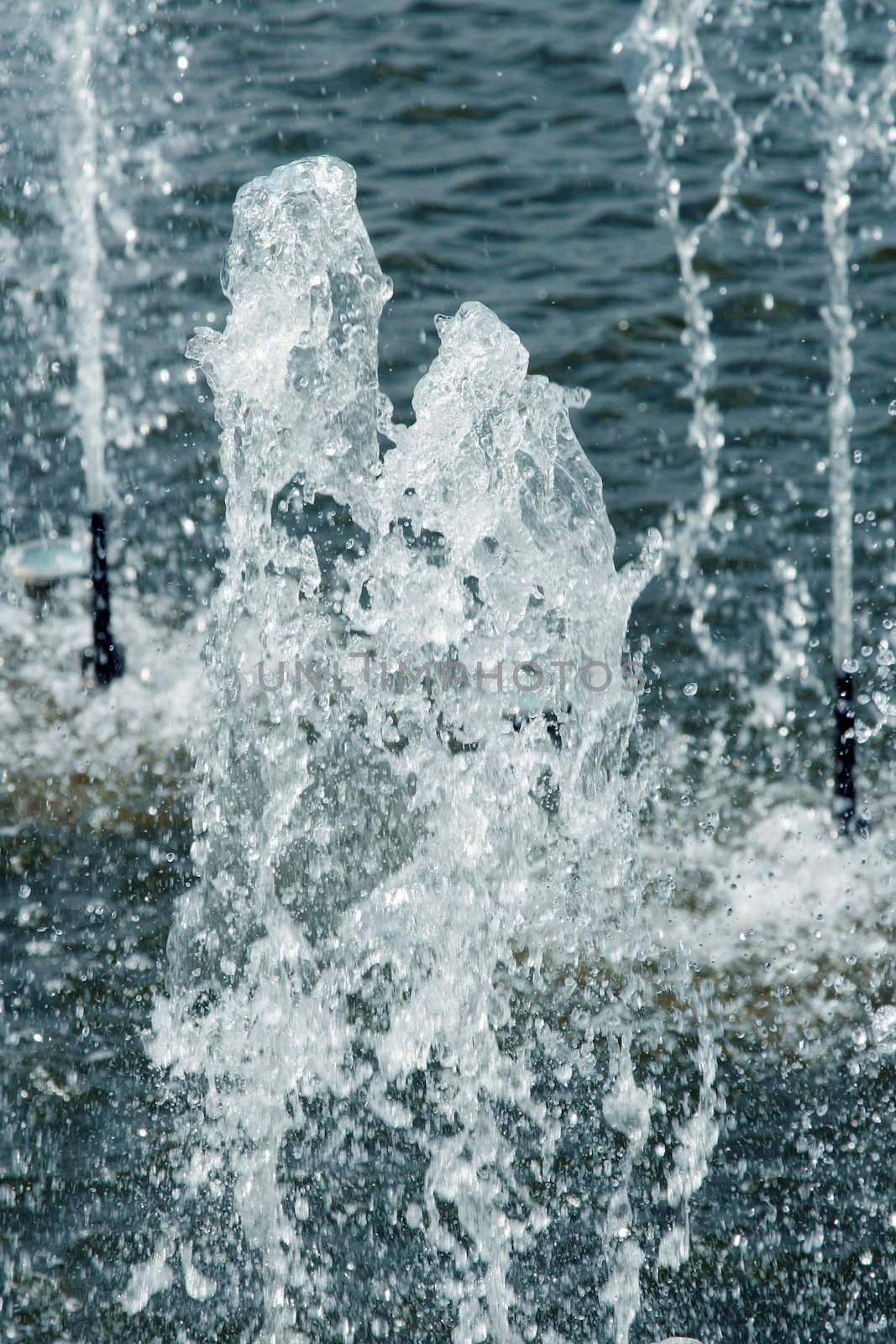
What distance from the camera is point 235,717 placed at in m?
5.25

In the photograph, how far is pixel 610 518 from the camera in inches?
258

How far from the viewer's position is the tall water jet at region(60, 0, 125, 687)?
17.9 ft

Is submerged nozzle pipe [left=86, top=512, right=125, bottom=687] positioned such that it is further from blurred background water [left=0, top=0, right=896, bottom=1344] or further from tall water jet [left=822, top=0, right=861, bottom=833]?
tall water jet [left=822, top=0, right=861, bottom=833]

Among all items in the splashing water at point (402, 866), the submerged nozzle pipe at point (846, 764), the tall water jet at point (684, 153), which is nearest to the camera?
the splashing water at point (402, 866)

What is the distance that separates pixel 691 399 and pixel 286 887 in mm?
3742

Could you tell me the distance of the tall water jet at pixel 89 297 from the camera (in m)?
5.47

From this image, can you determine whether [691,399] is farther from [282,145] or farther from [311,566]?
[282,145]

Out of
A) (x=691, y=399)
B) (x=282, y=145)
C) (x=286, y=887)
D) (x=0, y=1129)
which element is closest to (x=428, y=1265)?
(x=0, y=1129)

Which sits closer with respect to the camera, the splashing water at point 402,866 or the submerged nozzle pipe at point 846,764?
the splashing water at point 402,866

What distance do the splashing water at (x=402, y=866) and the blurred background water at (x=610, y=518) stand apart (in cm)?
9

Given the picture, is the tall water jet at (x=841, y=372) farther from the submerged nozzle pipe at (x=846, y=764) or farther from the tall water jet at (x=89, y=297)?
the tall water jet at (x=89, y=297)

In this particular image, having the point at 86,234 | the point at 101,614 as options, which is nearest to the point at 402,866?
the point at 101,614

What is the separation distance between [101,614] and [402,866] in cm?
158

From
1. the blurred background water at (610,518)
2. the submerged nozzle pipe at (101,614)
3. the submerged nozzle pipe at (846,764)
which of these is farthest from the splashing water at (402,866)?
the submerged nozzle pipe at (846,764)
